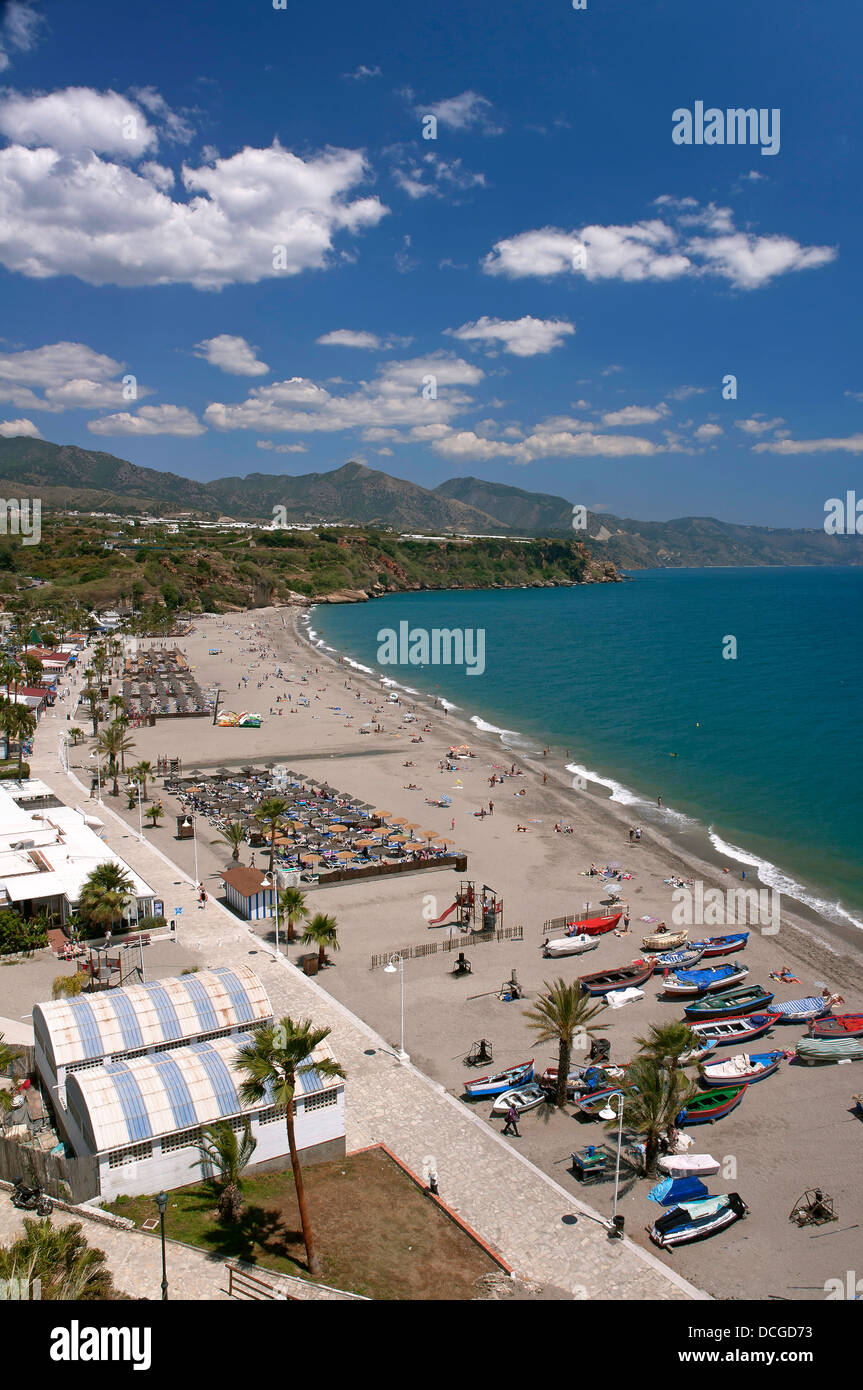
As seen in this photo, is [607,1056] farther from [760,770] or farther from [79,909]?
[760,770]

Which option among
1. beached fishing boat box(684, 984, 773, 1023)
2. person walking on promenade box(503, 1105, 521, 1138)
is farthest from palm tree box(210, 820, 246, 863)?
beached fishing boat box(684, 984, 773, 1023)

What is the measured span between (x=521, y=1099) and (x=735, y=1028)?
863 centimetres

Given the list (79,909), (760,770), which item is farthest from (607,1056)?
(760,770)

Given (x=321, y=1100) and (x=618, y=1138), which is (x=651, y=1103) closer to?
(x=618, y=1138)

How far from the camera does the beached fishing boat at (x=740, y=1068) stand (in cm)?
2428

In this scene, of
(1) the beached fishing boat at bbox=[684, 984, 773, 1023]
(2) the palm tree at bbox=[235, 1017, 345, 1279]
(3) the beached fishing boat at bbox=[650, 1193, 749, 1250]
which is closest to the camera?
(2) the palm tree at bbox=[235, 1017, 345, 1279]

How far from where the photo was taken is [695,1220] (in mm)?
18109

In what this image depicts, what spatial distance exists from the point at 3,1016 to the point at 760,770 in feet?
158

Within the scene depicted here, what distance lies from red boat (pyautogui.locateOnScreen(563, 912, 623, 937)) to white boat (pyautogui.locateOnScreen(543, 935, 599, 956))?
0.49 meters

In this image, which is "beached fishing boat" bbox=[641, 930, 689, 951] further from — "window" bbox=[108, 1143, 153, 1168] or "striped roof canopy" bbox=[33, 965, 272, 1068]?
"window" bbox=[108, 1143, 153, 1168]

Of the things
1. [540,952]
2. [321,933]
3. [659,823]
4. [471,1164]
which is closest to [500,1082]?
[471,1164]

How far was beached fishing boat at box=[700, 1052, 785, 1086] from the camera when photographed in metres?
24.3

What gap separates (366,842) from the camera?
4300cm

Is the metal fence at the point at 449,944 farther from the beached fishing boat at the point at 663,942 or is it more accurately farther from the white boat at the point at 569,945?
the beached fishing boat at the point at 663,942
